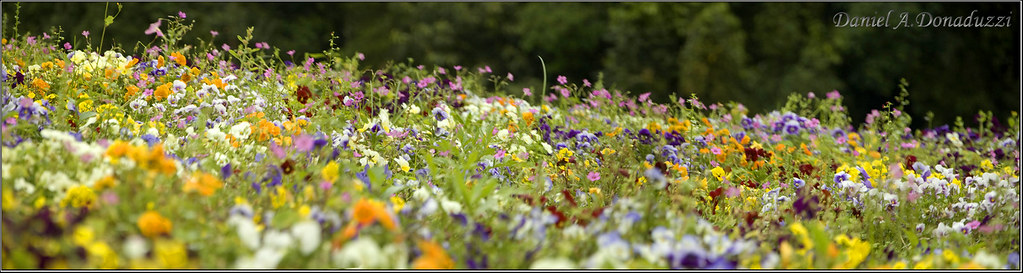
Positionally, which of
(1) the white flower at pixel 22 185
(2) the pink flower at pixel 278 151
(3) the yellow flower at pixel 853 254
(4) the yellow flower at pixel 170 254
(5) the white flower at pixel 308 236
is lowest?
(4) the yellow flower at pixel 170 254

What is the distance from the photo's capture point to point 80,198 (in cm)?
203

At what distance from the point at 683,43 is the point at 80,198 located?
1643 centimetres

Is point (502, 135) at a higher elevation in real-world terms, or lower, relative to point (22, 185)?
higher

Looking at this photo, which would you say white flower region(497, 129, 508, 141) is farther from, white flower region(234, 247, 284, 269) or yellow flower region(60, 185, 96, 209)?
white flower region(234, 247, 284, 269)

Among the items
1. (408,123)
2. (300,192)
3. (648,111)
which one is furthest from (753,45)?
(300,192)

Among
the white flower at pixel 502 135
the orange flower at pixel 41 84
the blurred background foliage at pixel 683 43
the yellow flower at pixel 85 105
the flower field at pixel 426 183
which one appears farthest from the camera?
the blurred background foliage at pixel 683 43

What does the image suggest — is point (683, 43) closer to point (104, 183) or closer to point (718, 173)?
point (718, 173)

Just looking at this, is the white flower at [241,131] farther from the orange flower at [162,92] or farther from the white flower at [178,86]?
the white flower at [178,86]

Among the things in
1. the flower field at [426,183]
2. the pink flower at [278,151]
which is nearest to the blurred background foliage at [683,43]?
the flower field at [426,183]

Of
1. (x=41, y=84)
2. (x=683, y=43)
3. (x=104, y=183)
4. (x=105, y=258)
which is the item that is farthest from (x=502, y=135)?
(x=683, y=43)

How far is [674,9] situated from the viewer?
1755cm

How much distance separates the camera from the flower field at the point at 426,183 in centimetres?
183

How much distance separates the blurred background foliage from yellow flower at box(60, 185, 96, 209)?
13.0 meters

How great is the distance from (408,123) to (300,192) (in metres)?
2.04
